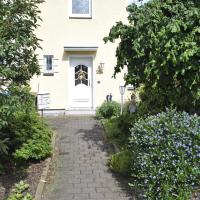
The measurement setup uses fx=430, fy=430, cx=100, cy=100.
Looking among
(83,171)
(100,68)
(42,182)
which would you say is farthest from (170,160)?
(100,68)

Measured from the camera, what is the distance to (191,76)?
883 centimetres

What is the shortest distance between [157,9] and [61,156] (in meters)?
4.20

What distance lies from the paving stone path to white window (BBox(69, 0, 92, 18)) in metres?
5.75

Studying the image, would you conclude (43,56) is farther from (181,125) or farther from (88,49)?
(181,125)

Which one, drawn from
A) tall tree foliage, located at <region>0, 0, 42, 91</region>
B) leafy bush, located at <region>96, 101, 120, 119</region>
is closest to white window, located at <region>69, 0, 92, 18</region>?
leafy bush, located at <region>96, 101, 120, 119</region>

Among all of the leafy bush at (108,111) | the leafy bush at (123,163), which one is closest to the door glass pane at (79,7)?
the leafy bush at (108,111)

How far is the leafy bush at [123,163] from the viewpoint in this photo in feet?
28.9

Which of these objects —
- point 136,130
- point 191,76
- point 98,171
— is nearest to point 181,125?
point 136,130

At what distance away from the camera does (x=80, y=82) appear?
58.7 feet

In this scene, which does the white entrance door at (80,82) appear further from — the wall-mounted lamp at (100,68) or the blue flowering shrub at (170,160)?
the blue flowering shrub at (170,160)

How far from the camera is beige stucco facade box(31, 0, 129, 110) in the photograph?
56.9 ft

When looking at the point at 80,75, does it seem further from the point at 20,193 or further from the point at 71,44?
the point at 20,193

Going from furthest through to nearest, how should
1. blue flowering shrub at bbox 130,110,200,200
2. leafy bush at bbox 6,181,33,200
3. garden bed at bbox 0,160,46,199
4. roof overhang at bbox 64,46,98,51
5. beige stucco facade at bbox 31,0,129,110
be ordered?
beige stucco facade at bbox 31,0,129,110, roof overhang at bbox 64,46,98,51, garden bed at bbox 0,160,46,199, leafy bush at bbox 6,181,33,200, blue flowering shrub at bbox 130,110,200,200

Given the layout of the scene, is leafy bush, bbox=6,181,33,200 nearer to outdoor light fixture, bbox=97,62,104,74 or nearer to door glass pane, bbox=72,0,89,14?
outdoor light fixture, bbox=97,62,104,74
